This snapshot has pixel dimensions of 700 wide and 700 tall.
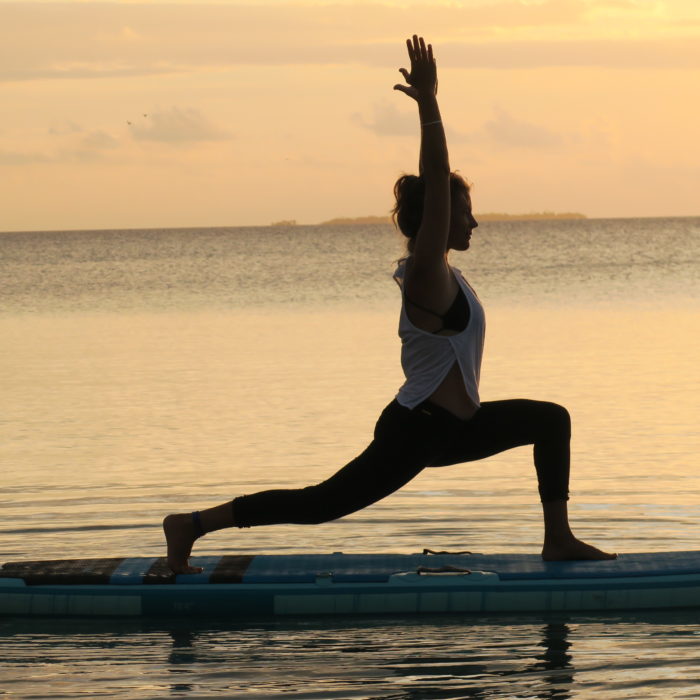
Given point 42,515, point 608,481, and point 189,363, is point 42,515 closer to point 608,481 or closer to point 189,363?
point 608,481

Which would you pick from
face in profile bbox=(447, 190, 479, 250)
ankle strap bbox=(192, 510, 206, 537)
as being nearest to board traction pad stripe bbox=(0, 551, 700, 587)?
ankle strap bbox=(192, 510, 206, 537)

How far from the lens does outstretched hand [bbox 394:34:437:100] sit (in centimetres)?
560

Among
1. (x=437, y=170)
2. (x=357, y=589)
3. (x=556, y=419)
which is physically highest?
(x=437, y=170)

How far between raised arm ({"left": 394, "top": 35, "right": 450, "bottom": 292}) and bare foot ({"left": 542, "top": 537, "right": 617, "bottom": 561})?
5.68ft

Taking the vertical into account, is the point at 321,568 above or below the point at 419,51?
below

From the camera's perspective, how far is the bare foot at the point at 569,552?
6.75m

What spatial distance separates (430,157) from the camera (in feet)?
18.4

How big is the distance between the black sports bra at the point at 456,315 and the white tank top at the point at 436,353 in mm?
17

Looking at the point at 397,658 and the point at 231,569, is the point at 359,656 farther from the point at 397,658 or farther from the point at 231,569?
the point at 231,569

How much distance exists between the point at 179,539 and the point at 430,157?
223 centimetres

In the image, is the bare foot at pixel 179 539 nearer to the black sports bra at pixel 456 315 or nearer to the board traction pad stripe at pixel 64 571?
the board traction pad stripe at pixel 64 571

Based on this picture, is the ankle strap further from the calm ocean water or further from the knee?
the knee

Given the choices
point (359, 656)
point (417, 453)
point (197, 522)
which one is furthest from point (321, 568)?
point (417, 453)

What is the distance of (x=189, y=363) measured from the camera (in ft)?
64.6
